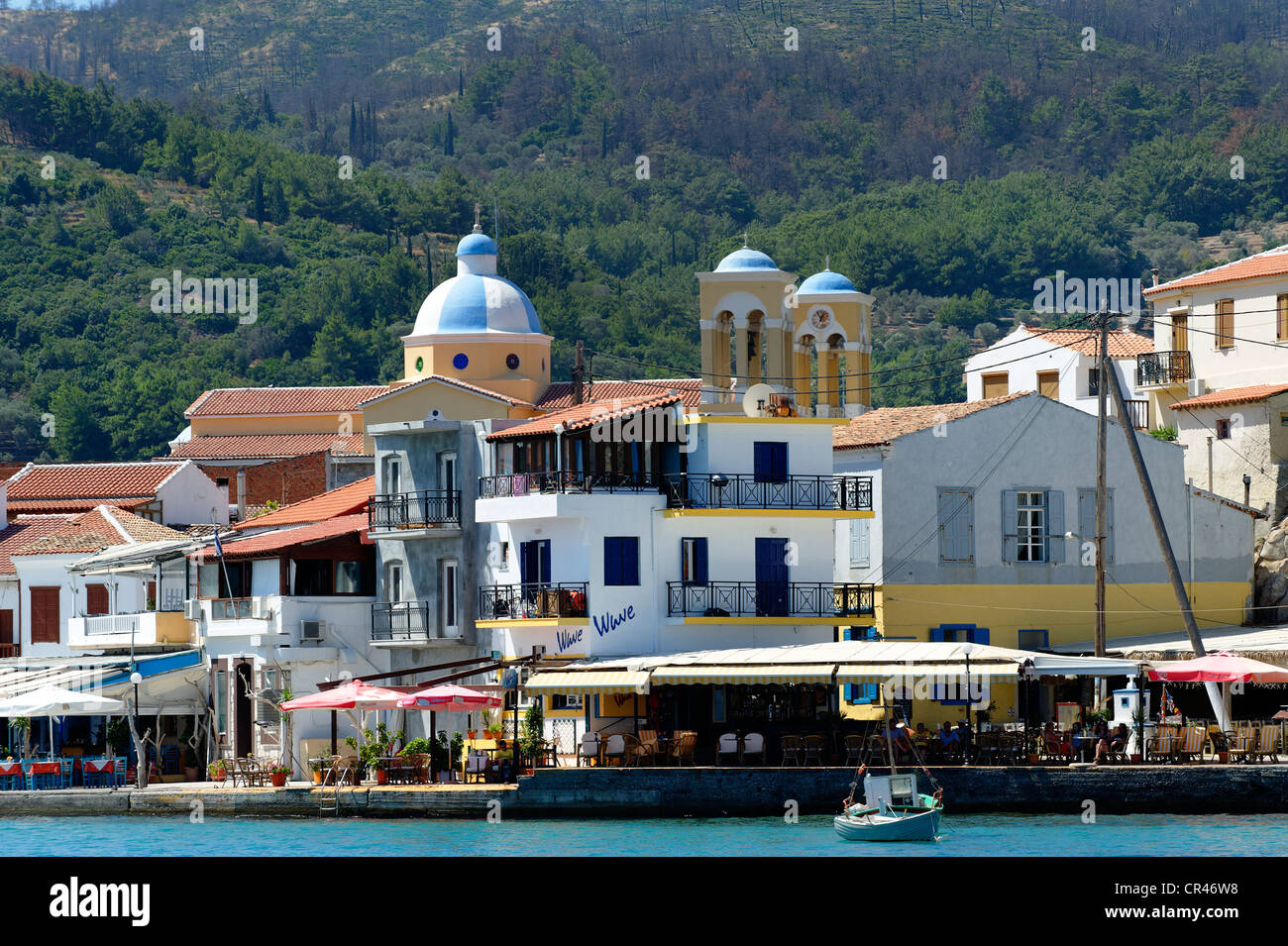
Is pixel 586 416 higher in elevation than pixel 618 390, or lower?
lower

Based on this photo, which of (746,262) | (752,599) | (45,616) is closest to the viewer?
(752,599)

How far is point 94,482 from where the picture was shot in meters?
73.4

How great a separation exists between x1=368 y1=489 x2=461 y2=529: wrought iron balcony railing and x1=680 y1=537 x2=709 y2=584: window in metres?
6.01

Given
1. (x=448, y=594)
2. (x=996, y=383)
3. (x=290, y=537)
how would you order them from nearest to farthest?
(x=448, y=594) < (x=290, y=537) < (x=996, y=383)

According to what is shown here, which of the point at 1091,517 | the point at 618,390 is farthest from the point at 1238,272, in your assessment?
the point at 618,390

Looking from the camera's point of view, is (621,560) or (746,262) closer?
(621,560)

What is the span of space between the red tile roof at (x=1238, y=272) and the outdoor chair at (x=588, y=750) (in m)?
29.1

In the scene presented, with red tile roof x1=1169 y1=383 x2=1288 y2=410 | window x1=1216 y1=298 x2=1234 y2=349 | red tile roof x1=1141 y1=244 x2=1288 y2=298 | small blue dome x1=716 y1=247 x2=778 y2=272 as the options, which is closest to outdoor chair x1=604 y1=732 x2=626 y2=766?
small blue dome x1=716 y1=247 x2=778 y2=272

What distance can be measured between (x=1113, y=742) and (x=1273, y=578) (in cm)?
1635

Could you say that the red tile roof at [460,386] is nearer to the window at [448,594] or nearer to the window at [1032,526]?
the window at [448,594]

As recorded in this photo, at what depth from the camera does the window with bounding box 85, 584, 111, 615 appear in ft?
191

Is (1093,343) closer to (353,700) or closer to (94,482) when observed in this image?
(94,482)

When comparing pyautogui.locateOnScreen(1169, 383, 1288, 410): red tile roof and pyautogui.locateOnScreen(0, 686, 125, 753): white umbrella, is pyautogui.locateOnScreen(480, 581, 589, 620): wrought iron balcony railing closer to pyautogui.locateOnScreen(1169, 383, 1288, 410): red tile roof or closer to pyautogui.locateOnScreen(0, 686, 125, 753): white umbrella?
pyautogui.locateOnScreen(0, 686, 125, 753): white umbrella

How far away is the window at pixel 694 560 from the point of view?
151 feet
